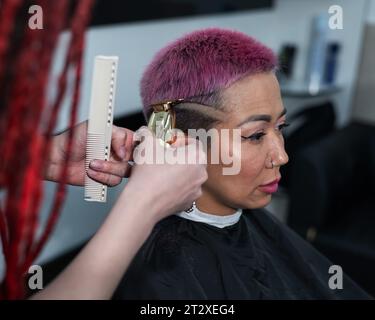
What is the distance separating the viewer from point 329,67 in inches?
130

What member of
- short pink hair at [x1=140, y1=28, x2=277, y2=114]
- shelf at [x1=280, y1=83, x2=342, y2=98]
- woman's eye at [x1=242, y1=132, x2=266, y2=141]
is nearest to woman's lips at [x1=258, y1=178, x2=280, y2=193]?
woman's eye at [x1=242, y1=132, x2=266, y2=141]

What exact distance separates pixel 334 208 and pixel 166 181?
1.80m

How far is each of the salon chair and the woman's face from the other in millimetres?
1119

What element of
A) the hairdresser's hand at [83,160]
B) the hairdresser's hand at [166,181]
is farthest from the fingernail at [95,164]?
the hairdresser's hand at [166,181]

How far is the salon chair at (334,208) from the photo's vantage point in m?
2.27

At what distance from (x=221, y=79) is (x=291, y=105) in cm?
233

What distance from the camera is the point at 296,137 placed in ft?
8.91

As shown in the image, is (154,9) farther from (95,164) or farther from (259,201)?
(95,164)

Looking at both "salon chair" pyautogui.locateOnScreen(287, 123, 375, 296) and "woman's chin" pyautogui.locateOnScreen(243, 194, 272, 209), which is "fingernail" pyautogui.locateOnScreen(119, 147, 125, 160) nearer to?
"woman's chin" pyautogui.locateOnScreen(243, 194, 272, 209)

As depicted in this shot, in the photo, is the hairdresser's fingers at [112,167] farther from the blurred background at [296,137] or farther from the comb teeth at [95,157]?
the blurred background at [296,137]

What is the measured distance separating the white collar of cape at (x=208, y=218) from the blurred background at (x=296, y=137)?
469mm
